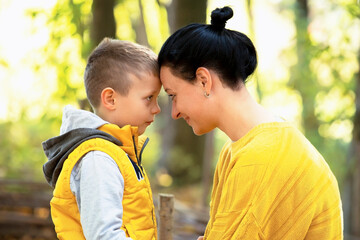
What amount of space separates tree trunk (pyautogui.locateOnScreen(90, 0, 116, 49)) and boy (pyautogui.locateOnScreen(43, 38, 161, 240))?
3928 millimetres

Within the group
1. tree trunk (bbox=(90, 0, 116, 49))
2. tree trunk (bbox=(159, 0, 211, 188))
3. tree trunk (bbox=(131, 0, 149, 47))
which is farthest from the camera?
tree trunk (bbox=(131, 0, 149, 47))

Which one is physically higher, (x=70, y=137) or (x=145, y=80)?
(x=145, y=80)

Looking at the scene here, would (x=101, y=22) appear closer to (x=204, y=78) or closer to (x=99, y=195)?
(x=204, y=78)

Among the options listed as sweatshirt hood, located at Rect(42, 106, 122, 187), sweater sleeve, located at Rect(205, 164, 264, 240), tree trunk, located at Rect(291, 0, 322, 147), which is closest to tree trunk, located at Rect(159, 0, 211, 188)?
tree trunk, located at Rect(291, 0, 322, 147)

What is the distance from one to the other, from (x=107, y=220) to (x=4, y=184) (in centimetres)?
368

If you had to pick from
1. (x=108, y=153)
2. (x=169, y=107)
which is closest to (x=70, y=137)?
(x=108, y=153)

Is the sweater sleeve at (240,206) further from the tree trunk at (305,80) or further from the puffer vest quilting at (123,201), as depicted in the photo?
the tree trunk at (305,80)

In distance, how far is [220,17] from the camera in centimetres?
189

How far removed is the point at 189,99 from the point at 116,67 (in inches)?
13.0

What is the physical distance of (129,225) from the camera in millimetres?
1736

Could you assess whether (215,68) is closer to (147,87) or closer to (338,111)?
(147,87)

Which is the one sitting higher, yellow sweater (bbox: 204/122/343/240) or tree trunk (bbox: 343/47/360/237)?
yellow sweater (bbox: 204/122/343/240)

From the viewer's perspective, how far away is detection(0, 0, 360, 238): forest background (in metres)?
5.30

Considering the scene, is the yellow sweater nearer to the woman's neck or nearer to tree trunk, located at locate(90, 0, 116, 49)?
the woman's neck
